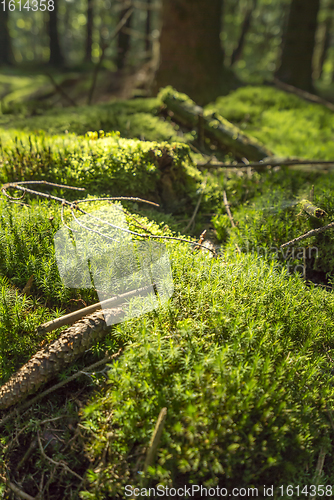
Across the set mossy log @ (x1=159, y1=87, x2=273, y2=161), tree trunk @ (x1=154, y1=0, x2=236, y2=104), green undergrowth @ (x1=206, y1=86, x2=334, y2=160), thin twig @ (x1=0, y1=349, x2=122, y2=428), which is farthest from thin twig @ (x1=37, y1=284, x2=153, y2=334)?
tree trunk @ (x1=154, y1=0, x2=236, y2=104)

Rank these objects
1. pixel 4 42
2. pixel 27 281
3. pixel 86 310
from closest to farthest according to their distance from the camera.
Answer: pixel 86 310 → pixel 27 281 → pixel 4 42

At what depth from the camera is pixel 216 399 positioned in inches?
74.8

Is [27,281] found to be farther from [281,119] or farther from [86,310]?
[281,119]

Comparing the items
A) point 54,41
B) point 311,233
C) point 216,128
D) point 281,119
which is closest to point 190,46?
point 281,119

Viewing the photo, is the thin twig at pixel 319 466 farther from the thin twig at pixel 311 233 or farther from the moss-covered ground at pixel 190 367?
the thin twig at pixel 311 233

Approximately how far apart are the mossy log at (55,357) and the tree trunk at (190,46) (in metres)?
7.86

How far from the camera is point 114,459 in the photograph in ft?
6.33

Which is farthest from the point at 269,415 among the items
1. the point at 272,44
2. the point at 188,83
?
the point at 272,44

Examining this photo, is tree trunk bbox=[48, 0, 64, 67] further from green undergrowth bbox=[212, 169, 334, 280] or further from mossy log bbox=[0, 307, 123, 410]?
mossy log bbox=[0, 307, 123, 410]

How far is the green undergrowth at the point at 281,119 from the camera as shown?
6.34 metres

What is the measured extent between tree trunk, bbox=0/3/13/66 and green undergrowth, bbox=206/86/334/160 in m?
21.0

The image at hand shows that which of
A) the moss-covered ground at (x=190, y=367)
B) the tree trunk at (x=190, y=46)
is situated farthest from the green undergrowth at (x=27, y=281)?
the tree trunk at (x=190, y=46)

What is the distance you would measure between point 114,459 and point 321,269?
8.60ft

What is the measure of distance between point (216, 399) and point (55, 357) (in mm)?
1148
